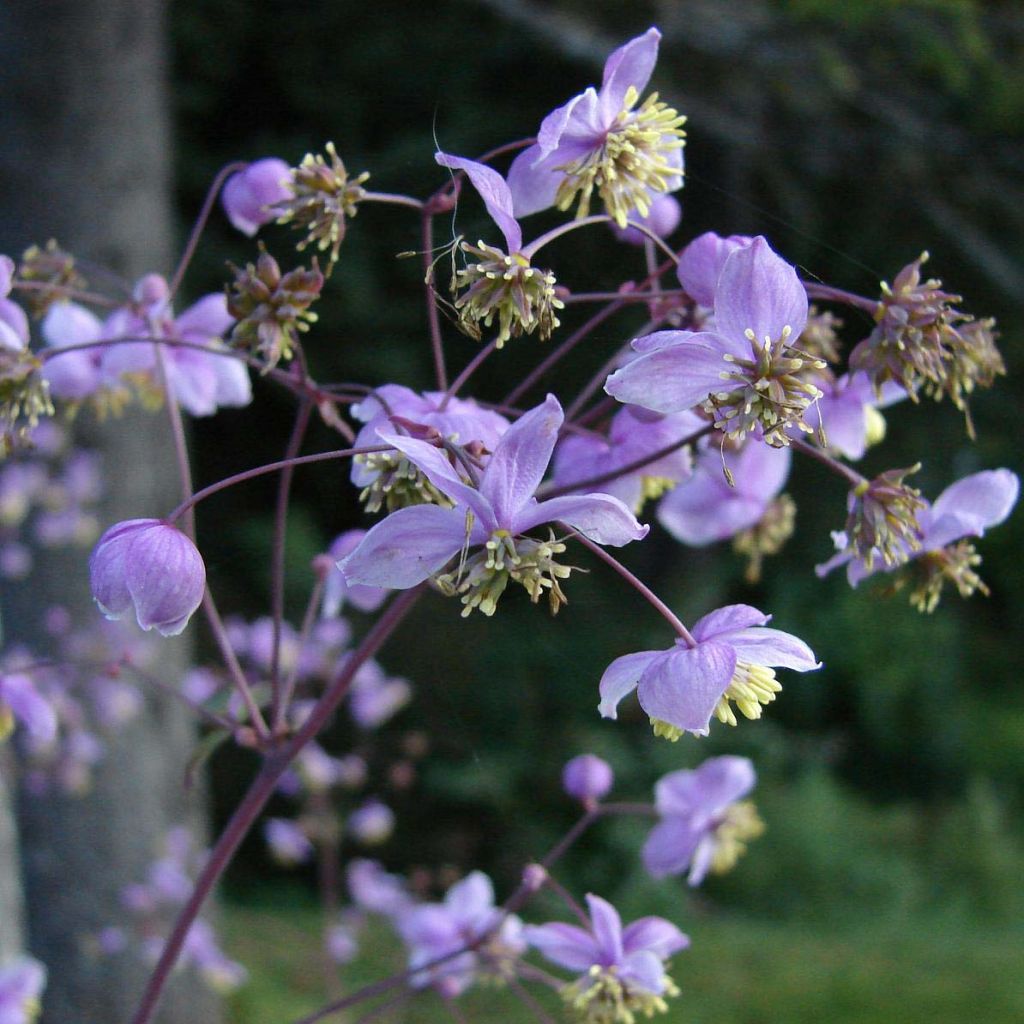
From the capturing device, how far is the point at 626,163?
2.14ft

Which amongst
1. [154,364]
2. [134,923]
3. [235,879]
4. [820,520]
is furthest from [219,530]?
[154,364]

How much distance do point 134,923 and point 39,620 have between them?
63 cm

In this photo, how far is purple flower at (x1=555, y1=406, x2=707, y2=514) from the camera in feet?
2.34

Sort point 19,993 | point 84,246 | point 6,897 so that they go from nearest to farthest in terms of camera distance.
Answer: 1. point 19,993
2. point 6,897
3. point 84,246

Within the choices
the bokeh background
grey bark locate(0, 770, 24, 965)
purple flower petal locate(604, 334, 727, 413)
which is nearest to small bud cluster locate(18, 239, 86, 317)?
→ purple flower petal locate(604, 334, 727, 413)

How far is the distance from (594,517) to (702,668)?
0.31ft

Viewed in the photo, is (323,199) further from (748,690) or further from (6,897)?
(6,897)

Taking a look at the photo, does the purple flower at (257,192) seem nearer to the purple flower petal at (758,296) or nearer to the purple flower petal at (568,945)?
the purple flower petal at (758,296)

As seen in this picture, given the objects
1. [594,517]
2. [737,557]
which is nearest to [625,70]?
[594,517]

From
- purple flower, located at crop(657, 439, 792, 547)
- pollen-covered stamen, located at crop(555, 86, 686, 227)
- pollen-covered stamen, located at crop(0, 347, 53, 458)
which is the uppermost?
pollen-covered stamen, located at crop(555, 86, 686, 227)

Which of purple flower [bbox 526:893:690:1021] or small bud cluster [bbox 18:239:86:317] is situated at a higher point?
small bud cluster [bbox 18:239:86:317]

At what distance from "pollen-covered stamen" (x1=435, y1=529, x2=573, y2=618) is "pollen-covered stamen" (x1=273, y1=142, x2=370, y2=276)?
0.64 feet

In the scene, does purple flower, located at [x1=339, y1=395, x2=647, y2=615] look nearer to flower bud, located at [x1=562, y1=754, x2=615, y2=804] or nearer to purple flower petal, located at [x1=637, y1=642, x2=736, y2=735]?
purple flower petal, located at [x1=637, y1=642, x2=736, y2=735]

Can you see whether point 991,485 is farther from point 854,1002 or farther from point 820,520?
point 820,520
